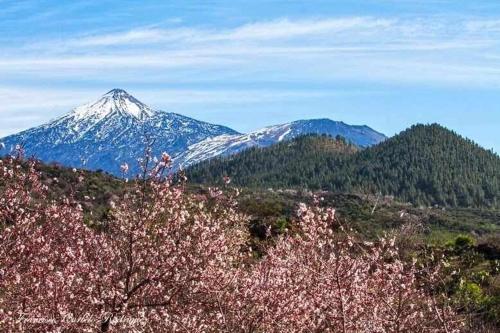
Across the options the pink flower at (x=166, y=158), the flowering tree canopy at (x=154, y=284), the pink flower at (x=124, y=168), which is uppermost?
the pink flower at (x=166, y=158)


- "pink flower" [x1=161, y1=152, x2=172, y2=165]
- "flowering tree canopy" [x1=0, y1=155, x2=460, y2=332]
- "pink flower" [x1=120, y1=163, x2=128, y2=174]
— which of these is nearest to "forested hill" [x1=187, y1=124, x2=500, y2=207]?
"flowering tree canopy" [x1=0, y1=155, x2=460, y2=332]

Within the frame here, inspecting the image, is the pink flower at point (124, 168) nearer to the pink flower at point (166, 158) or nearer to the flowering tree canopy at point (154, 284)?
the flowering tree canopy at point (154, 284)

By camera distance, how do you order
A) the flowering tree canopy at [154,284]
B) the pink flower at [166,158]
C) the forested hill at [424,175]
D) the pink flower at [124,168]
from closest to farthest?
the flowering tree canopy at [154,284] → the pink flower at [166,158] → the pink flower at [124,168] → the forested hill at [424,175]

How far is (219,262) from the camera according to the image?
41.7 feet

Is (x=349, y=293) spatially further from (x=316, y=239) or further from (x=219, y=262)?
(x=219, y=262)

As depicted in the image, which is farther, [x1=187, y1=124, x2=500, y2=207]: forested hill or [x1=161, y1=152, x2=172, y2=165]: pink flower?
[x1=187, y1=124, x2=500, y2=207]: forested hill

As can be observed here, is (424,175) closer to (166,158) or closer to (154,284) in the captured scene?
(154,284)

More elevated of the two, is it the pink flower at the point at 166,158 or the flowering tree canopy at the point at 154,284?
the pink flower at the point at 166,158

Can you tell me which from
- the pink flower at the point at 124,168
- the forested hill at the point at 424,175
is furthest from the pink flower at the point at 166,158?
the forested hill at the point at 424,175

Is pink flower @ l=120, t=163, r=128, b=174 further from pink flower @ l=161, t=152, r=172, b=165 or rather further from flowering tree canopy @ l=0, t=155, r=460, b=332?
pink flower @ l=161, t=152, r=172, b=165

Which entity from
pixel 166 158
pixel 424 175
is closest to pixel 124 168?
pixel 166 158

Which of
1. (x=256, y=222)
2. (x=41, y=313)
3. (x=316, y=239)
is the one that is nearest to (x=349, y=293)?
(x=316, y=239)

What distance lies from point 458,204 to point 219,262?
155630 millimetres

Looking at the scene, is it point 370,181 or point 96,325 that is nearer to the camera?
point 96,325
